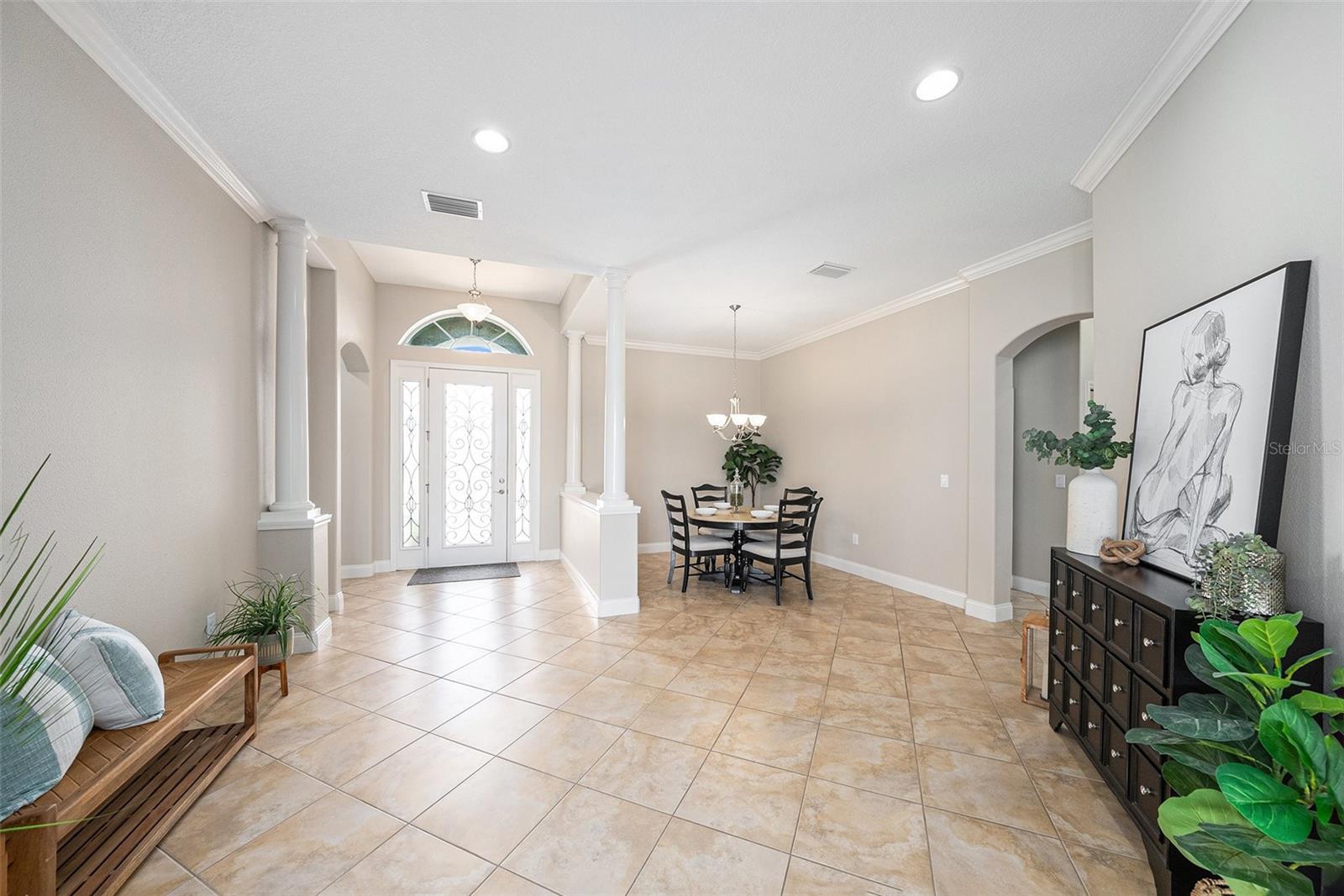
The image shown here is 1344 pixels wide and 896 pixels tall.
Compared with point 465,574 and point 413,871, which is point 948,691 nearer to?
point 413,871

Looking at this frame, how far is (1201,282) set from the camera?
181cm

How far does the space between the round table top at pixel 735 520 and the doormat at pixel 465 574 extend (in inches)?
81.3

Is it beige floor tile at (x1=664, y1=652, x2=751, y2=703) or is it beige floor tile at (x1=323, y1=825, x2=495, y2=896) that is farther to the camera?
beige floor tile at (x1=664, y1=652, x2=751, y2=703)

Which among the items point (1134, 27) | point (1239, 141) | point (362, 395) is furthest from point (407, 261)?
point (1239, 141)

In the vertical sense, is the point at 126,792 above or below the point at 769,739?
above

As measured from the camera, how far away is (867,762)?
218 cm

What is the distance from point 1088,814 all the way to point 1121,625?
0.74 m

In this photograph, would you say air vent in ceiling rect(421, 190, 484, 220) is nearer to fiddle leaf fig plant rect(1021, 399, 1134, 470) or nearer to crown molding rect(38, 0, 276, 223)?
crown molding rect(38, 0, 276, 223)

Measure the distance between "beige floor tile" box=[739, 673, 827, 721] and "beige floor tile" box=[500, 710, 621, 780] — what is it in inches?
30.9

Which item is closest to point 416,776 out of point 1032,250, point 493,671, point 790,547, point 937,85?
point 493,671

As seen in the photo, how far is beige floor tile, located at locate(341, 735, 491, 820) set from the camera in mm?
1909

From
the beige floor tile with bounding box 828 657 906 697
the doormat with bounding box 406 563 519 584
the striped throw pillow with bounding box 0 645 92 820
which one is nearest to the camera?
the striped throw pillow with bounding box 0 645 92 820

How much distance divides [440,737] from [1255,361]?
130 inches

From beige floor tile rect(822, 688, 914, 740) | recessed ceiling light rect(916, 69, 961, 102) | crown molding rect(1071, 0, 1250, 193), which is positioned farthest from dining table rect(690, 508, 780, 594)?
recessed ceiling light rect(916, 69, 961, 102)
